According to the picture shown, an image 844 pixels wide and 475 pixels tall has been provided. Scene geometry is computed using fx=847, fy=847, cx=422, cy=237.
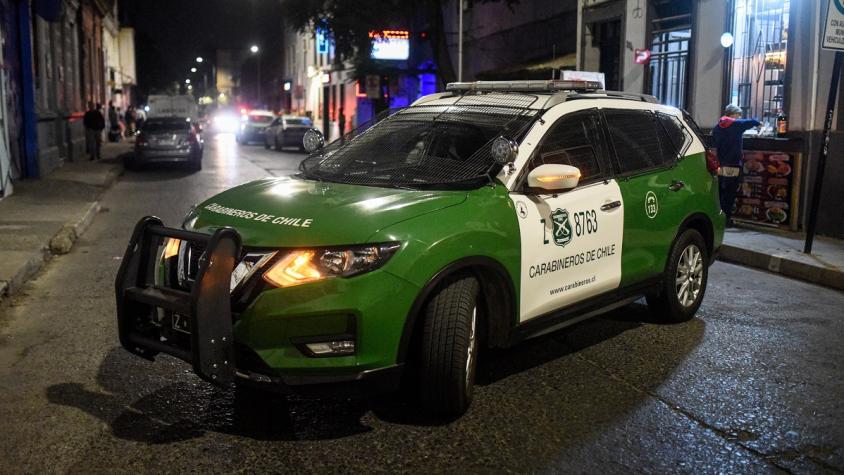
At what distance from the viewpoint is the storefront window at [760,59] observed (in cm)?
1248

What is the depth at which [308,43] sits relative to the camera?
190 feet

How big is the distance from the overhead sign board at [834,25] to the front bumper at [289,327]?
274 inches

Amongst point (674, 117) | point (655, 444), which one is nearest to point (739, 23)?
point (674, 117)

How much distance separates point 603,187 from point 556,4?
18502 mm

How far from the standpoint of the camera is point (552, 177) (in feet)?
16.2

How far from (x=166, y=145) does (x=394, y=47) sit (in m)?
13.2

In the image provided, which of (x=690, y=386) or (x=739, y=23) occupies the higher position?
(x=739, y=23)

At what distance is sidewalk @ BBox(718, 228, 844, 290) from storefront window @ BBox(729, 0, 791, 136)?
217cm

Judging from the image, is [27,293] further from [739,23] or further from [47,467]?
[739,23]

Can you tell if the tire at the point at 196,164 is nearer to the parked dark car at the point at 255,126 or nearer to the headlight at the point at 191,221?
the parked dark car at the point at 255,126

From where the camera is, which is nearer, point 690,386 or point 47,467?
point 47,467

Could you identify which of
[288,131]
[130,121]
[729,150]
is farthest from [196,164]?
[130,121]

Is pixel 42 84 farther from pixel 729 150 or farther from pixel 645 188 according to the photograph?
pixel 645 188

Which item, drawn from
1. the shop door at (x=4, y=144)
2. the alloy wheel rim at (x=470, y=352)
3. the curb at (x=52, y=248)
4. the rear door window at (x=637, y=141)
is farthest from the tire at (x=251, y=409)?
the shop door at (x=4, y=144)
